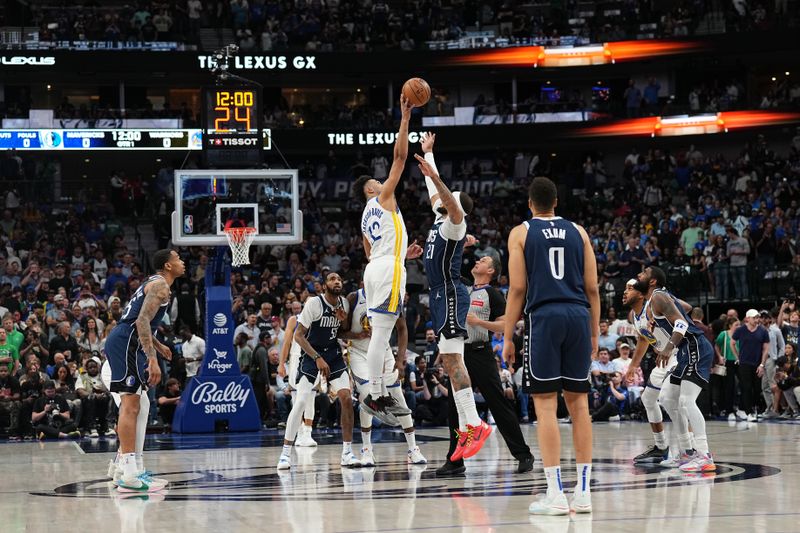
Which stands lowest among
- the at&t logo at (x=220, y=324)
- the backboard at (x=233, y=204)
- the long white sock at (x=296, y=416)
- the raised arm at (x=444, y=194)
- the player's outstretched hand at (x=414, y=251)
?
the long white sock at (x=296, y=416)

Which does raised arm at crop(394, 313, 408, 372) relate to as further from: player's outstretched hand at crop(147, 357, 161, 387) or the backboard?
the backboard

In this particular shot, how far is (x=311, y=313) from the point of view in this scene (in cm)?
1268

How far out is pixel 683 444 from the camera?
37.8 feet

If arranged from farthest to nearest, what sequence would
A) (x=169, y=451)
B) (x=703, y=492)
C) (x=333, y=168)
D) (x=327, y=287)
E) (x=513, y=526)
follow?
(x=333, y=168)
(x=169, y=451)
(x=327, y=287)
(x=703, y=492)
(x=513, y=526)

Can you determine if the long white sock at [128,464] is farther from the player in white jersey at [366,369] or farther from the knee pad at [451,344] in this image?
the knee pad at [451,344]

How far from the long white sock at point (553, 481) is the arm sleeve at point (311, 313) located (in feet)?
17.1

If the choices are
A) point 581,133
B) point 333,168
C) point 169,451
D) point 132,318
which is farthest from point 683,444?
point 333,168

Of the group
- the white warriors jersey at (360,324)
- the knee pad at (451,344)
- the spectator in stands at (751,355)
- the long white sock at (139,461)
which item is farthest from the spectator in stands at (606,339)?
the long white sock at (139,461)

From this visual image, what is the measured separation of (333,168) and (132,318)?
29.9 meters

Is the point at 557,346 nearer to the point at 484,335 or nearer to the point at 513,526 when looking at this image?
the point at 513,526

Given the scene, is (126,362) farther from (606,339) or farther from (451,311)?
(606,339)

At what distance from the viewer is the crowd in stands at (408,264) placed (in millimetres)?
19156

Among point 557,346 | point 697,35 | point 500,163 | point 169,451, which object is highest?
point 697,35

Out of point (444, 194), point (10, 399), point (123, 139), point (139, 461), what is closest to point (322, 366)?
point (139, 461)
